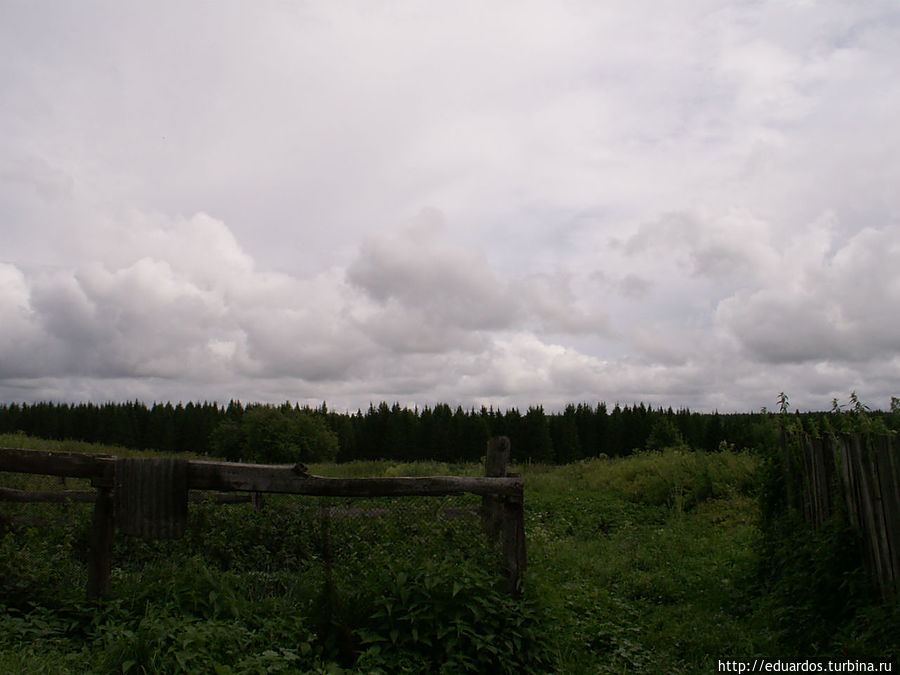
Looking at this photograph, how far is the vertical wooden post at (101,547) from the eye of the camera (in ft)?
18.0

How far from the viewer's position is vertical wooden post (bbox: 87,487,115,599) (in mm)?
5496

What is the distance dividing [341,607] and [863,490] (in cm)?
525

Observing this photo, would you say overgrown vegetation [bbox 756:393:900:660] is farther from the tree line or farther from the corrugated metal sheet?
the tree line

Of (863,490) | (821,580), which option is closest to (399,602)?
(821,580)

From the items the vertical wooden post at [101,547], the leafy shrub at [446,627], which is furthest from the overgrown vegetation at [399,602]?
the vertical wooden post at [101,547]

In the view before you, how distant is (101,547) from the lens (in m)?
5.55

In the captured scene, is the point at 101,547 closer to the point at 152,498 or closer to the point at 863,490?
the point at 152,498

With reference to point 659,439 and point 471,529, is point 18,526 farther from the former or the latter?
point 659,439

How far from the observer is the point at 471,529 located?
6.41 m

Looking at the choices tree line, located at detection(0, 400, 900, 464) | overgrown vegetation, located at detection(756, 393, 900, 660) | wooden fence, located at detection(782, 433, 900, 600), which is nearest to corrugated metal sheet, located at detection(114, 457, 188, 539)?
overgrown vegetation, located at detection(756, 393, 900, 660)

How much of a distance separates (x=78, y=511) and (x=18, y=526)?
0.77m

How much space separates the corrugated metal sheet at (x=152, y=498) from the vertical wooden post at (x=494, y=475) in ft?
10.2

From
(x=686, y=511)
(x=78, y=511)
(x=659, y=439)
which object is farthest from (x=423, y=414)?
(x=78, y=511)

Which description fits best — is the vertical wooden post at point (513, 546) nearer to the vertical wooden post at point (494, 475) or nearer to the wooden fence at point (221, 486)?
the wooden fence at point (221, 486)
